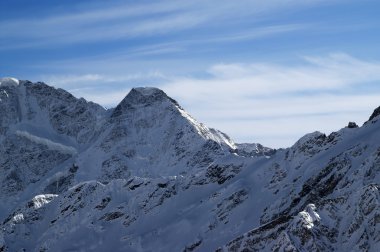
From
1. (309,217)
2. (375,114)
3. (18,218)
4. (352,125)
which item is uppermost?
(375,114)

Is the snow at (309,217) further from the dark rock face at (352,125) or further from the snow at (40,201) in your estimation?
the snow at (40,201)

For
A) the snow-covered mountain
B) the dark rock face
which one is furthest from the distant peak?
the dark rock face

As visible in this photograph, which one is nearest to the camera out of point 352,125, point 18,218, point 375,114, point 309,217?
point 309,217

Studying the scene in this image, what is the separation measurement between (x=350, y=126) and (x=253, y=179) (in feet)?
70.9

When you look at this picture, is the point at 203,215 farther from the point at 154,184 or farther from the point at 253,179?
A: the point at 154,184

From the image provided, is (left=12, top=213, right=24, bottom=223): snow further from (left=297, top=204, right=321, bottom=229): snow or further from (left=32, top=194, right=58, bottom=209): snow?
(left=297, top=204, right=321, bottom=229): snow

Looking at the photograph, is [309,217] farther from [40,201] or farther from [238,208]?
[40,201]

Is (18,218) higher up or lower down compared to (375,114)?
lower down

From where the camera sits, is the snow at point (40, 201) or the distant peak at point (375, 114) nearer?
the distant peak at point (375, 114)

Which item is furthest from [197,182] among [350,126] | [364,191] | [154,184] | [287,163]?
[364,191]

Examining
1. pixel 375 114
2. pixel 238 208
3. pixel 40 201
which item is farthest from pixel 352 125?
pixel 40 201

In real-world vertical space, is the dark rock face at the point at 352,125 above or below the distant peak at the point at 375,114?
below

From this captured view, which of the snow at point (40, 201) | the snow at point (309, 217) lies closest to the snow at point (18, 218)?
the snow at point (40, 201)

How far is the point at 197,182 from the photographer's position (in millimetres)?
143875
